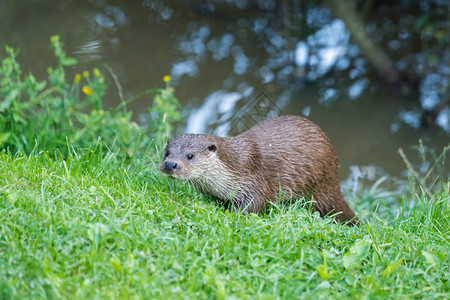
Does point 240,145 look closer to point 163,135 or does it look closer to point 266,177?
point 266,177

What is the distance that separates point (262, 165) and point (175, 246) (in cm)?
118

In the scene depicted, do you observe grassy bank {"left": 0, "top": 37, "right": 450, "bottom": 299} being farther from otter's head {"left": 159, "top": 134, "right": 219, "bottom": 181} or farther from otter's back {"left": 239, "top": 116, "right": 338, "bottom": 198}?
otter's back {"left": 239, "top": 116, "right": 338, "bottom": 198}

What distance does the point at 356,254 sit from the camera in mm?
2898

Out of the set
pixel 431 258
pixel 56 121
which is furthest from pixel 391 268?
pixel 56 121

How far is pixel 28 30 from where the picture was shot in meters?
7.79

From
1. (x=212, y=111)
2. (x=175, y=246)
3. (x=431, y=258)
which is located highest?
A: (x=175, y=246)

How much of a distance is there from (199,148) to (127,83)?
11.8ft

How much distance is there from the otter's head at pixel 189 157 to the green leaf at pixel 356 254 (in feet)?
3.57

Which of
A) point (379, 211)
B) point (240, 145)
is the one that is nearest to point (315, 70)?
point (379, 211)

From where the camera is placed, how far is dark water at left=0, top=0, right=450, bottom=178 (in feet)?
21.5

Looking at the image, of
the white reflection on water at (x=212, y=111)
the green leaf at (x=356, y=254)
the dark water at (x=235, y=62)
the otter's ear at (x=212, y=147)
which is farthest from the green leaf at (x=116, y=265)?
the white reflection on water at (x=212, y=111)

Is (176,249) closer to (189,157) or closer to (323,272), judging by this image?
(323,272)

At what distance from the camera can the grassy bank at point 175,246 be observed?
8.09 feet

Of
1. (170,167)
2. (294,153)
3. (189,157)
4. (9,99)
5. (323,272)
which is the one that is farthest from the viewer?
(9,99)
